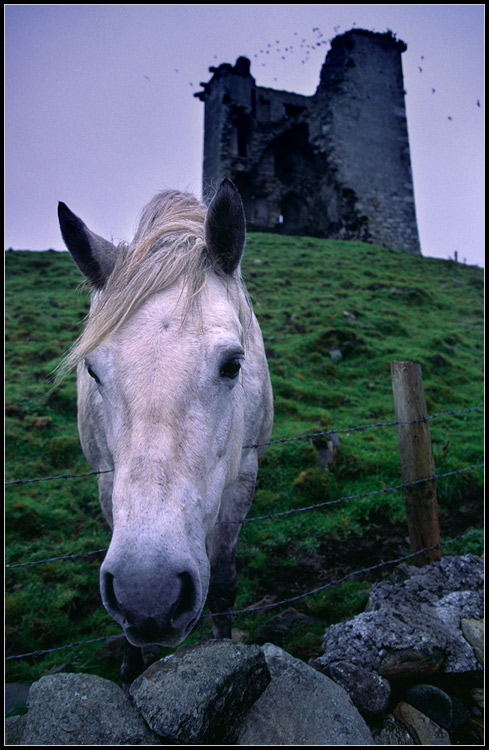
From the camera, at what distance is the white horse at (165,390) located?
1.21m

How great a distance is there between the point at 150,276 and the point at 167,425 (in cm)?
72

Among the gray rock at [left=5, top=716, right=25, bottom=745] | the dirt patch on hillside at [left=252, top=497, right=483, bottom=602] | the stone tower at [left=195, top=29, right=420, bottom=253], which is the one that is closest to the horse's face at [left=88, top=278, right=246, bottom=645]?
the gray rock at [left=5, top=716, right=25, bottom=745]

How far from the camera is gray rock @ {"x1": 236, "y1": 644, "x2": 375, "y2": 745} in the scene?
69.7 inches

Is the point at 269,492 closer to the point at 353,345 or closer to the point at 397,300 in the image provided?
the point at 353,345

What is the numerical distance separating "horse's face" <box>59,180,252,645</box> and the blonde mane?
0.11 ft

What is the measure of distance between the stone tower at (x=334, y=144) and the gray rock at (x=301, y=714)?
66.7ft

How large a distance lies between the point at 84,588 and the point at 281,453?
255cm

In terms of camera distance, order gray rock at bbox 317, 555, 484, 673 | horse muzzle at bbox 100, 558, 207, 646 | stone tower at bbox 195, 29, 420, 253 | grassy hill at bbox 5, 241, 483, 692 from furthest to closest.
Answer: stone tower at bbox 195, 29, 420, 253, grassy hill at bbox 5, 241, 483, 692, gray rock at bbox 317, 555, 484, 673, horse muzzle at bbox 100, 558, 207, 646

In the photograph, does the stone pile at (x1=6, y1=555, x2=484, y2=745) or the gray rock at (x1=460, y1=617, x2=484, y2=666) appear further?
the gray rock at (x1=460, y1=617, x2=484, y2=666)

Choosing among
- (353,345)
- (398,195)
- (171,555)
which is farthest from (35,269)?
(398,195)

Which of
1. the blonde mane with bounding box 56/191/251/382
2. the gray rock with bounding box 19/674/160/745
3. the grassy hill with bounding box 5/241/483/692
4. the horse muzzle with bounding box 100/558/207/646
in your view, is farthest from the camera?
the grassy hill with bounding box 5/241/483/692

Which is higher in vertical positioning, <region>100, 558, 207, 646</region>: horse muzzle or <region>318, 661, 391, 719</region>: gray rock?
<region>100, 558, 207, 646</region>: horse muzzle

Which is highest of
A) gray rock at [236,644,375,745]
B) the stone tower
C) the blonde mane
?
the stone tower

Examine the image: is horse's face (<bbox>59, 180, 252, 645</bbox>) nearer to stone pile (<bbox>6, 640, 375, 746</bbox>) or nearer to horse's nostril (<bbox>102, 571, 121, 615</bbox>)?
horse's nostril (<bbox>102, 571, 121, 615</bbox>)
